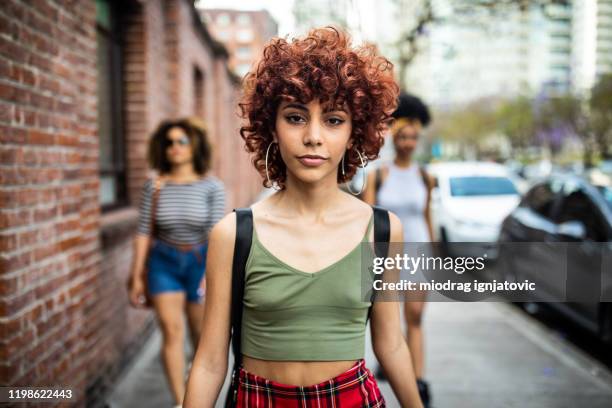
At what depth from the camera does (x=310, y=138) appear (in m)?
1.71

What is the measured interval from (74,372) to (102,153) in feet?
8.99

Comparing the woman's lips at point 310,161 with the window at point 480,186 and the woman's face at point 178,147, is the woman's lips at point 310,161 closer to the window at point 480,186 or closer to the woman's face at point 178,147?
the woman's face at point 178,147

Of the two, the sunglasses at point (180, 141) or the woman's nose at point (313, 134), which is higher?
the sunglasses at point (180, 141)

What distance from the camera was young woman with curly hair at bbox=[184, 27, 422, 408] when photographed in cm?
171

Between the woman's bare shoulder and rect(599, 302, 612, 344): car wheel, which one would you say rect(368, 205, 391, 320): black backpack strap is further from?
rect(599, 302, 612, 344): car wheel

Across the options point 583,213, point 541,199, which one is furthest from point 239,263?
point 541,199

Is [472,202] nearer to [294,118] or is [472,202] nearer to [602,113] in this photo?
[294,118]

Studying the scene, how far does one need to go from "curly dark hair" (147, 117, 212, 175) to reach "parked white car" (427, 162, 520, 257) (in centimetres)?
Answer: 561

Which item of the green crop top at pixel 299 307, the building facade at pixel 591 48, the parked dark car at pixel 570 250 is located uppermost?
the building facade at pixel 591 48

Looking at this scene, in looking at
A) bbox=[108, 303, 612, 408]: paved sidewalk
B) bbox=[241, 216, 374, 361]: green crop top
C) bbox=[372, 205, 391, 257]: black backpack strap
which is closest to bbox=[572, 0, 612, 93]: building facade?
bbox=[108, 303, 612, 408]: paved sidewalk

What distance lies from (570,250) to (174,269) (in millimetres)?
3872

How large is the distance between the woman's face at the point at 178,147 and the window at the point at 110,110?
149cm

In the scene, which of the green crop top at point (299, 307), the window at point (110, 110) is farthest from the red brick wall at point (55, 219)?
the green crop top at point (299, 307)

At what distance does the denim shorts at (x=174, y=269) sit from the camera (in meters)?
3.87
